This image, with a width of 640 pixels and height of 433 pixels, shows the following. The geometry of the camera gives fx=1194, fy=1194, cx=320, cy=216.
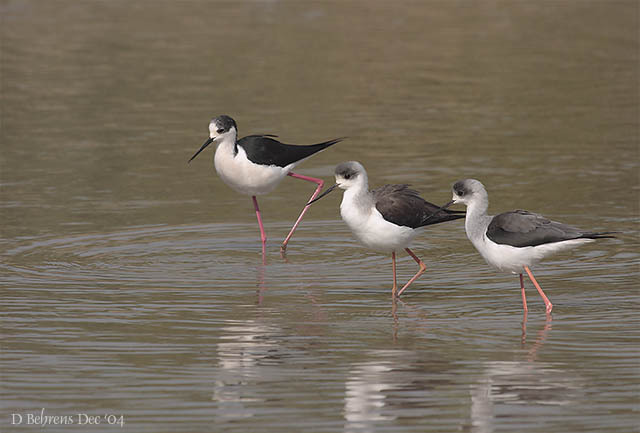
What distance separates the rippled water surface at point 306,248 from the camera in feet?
23.4

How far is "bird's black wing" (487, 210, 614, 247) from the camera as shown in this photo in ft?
28.6

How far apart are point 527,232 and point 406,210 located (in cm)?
124

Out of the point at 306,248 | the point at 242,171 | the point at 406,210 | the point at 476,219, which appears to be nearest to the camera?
the point at 476,219

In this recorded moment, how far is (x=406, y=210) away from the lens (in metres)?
9.66

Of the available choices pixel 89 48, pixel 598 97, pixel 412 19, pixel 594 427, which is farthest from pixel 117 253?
pixel 412 19

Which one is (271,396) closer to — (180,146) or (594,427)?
(594,427)

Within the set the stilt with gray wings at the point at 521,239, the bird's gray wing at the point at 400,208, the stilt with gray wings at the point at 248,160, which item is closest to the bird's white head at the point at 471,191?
the stilt with gray wings at the point at 521,239

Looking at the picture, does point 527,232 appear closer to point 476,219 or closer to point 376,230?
point 476,219

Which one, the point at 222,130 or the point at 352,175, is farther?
the point at 222,130

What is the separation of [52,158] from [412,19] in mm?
17364

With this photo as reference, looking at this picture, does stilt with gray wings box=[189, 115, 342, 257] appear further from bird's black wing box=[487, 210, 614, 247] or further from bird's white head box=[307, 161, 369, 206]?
bird's black wing box=[487, 210, 614, 247]

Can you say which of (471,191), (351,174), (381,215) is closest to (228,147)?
(351,174)

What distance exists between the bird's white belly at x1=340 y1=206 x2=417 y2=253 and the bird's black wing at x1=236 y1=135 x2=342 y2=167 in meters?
2.54

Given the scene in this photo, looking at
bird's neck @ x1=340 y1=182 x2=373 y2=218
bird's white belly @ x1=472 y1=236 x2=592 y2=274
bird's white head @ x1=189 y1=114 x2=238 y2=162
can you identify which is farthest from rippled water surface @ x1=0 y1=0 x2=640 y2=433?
bird's white head @ x1=189 y1=114 x2=238 y2=162
